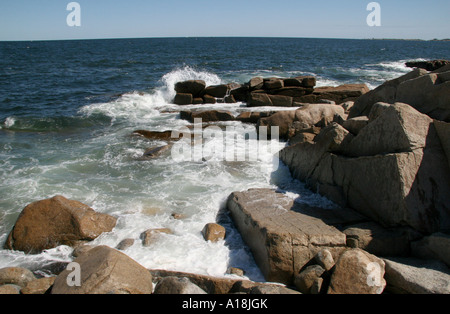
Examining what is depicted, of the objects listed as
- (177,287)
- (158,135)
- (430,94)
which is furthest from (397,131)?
(158,135)

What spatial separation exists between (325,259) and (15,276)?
4347 millimetres

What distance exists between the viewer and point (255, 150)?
1027 centimetres

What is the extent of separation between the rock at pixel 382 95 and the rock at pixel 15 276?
26.3 ft

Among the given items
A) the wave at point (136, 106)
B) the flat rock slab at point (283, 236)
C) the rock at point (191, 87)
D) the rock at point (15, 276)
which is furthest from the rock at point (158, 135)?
the rock at point (15, 276)

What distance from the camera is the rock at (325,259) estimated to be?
439 cm

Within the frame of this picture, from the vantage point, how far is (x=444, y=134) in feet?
17.7

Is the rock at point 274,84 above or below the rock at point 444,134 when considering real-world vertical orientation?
above

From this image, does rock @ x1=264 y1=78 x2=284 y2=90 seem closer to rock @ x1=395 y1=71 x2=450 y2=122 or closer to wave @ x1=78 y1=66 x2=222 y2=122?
wave @ x1=78 y1=66 x2=222 y2=122

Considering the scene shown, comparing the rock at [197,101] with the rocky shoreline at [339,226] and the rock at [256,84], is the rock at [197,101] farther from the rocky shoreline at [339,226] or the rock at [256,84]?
the rocky shoreline at [339,226]

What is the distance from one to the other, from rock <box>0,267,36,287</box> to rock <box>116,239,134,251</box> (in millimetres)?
1297

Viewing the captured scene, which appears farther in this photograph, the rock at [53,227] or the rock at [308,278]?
the rock at [53,227]

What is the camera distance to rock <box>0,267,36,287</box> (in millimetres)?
4566

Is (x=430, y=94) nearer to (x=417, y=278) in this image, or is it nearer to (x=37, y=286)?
(x=417, y=278)
